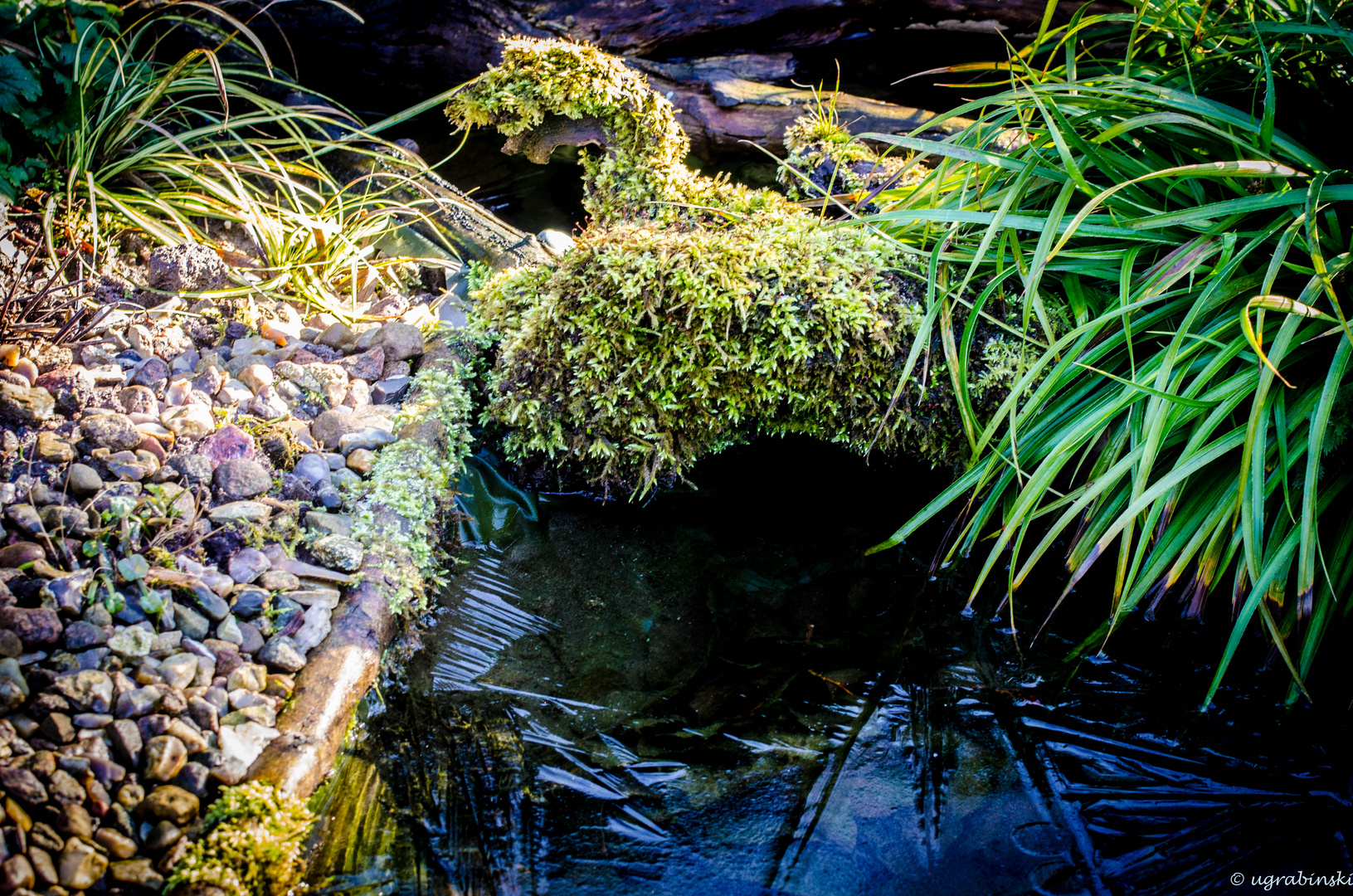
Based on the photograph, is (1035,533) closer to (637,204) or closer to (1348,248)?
(1348,248)

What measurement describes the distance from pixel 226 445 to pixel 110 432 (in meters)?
0.28

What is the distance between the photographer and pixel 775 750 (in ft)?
5.92

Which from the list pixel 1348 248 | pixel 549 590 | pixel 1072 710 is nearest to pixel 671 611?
pixel 549 590

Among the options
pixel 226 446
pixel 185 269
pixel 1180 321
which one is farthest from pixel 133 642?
pixel 1180 321

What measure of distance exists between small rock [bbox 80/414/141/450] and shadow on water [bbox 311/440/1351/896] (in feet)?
3.10

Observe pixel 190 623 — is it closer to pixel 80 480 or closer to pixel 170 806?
pixel 170 806

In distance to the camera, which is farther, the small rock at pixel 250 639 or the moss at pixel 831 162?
the moss at pixel 831 162

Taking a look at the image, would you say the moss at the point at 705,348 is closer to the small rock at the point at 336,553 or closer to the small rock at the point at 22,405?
the small rock at the point at 336,553

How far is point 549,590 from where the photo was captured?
7.24 feet

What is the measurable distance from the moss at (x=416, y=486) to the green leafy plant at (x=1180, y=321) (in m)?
1.39

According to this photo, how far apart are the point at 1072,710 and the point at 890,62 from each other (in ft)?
14.2

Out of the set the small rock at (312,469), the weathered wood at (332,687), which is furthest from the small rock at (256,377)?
the weathered wood at (332,687)

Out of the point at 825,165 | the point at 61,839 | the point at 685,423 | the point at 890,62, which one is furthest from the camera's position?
the point at 890,62

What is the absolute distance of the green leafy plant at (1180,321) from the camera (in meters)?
1.79
